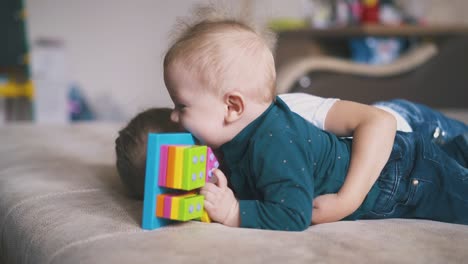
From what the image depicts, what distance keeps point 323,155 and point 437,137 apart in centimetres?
47

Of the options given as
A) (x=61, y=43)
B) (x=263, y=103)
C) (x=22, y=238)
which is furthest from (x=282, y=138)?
(x=61, y=43)

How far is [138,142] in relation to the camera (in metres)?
1.20

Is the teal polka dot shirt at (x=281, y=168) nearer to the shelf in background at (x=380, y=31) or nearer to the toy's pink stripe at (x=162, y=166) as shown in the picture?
the toy's pink stripe at (x=162, y=166)

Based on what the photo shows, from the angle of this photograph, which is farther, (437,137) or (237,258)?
(437,137)

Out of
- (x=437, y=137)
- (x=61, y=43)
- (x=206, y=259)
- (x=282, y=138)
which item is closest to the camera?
(x=206, y=259)

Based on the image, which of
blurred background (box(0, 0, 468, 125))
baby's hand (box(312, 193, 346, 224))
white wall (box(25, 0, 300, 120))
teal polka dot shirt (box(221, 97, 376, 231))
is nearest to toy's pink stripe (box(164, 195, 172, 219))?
teal polka dot shirt (box(221, 97, 376, 231))

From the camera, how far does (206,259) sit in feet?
Result: 2.70

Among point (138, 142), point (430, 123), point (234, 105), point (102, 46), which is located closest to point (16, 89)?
point (102, 46)

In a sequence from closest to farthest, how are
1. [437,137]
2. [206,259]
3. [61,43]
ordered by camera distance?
[206,259], [437,137], [61,43]

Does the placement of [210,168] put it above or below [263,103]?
below

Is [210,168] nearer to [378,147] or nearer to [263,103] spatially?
[263,103]

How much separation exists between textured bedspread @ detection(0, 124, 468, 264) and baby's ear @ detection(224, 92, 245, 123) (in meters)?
0.18

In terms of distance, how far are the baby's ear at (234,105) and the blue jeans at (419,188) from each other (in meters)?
0.30

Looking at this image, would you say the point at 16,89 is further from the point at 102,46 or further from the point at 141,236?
the point at 141,236
